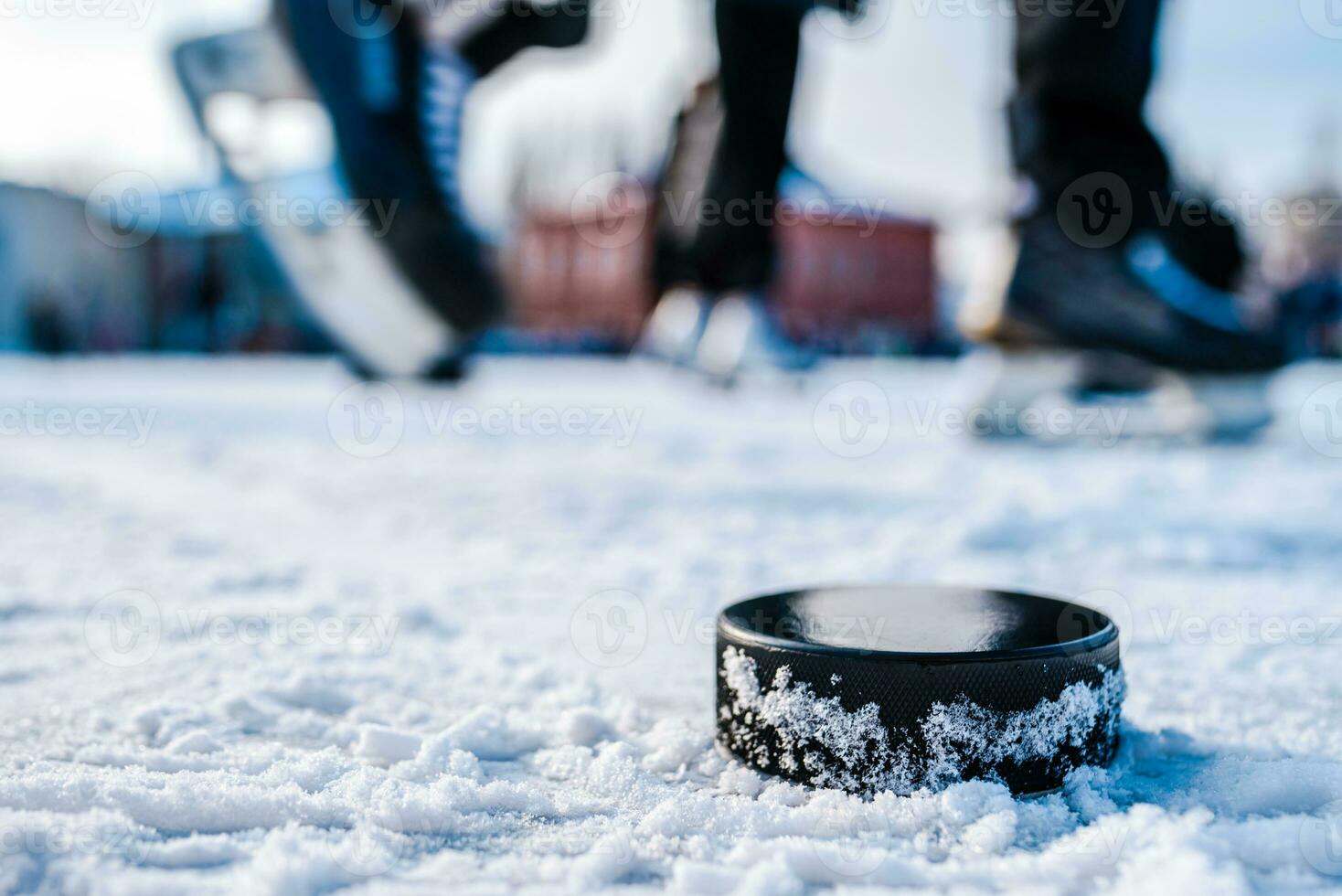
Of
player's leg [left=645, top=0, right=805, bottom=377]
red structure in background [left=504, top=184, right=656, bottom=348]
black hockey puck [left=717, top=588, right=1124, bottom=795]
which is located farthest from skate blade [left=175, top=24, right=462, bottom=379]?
red structure in background [left=504, top=184, right=656, bottom=348]

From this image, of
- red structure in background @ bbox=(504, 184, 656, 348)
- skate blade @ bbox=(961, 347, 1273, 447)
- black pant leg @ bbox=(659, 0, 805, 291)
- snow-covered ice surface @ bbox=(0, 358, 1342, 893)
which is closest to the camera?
snow-covered ice surface @ bbox=(0, 358, 1342, 893)

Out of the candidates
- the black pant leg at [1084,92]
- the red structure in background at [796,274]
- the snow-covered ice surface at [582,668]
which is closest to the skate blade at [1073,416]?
the snow-covered ice surface at [582,668]

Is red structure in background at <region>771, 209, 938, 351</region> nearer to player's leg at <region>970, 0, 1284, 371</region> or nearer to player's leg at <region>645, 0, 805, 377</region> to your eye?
player's leg at <region>645, 0, 805, 377</region>

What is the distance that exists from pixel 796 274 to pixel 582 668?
3173 centimetres

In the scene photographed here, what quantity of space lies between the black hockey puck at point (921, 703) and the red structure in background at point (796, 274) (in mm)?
29979

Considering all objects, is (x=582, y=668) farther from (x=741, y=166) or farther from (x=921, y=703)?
(x=741, y=166)

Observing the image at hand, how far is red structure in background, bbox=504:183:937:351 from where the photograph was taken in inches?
1262

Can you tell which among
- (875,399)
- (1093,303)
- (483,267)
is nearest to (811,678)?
(1093,303)

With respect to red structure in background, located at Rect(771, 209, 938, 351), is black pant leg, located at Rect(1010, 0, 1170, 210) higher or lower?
higher

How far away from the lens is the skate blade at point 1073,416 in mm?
3621

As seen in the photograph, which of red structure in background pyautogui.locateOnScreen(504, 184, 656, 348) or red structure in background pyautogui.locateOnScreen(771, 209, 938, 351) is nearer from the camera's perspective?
red structure in background pyautogui.locateOnScreen(771, 209, 938, 351)

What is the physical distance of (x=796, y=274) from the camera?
3238cm

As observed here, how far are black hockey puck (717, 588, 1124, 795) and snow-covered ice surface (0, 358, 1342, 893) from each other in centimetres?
3

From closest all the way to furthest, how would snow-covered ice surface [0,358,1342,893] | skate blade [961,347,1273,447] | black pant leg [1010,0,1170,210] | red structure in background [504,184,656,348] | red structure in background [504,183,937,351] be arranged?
snow-covered ice surface [0,358,1342,893] → black pant leg [1010,0,1170,210] → skate blade [961,347,1273,447] → red structure in background [504,183,937,351] → red structure in background [504,184,656,348]
